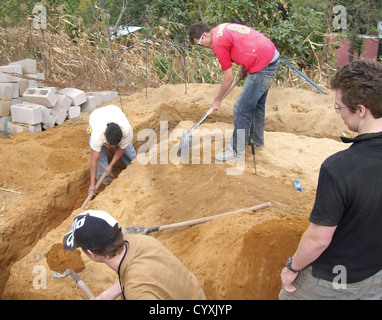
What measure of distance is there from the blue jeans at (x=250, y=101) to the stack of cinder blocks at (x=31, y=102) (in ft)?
12.0

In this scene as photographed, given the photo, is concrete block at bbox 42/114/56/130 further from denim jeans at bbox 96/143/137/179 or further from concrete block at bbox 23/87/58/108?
denim jeans at bbox 96/143/137/179

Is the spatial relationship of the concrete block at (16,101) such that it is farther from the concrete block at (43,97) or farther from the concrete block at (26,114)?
the concrete block at (26,114)

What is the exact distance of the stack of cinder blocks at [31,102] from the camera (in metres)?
6.15

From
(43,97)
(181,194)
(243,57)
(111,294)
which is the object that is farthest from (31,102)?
(111,294)

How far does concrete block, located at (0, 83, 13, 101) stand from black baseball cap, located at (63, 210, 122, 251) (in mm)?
5436

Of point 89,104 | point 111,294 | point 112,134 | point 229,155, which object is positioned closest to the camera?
point 111,294

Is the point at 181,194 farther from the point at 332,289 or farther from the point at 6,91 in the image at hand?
the point at 6,91

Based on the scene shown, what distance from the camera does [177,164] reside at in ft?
15.9

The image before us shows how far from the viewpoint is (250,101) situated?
4.14m

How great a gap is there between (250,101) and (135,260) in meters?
2.82

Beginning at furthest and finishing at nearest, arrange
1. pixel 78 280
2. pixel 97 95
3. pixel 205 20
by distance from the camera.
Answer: pixel 205 20 → pixel 97 95 → pixel 78 280

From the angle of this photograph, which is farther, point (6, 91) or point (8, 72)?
point (8, 72)

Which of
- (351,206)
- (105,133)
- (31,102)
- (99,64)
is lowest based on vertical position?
(31,102)

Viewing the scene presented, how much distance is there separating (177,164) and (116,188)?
0.94m
